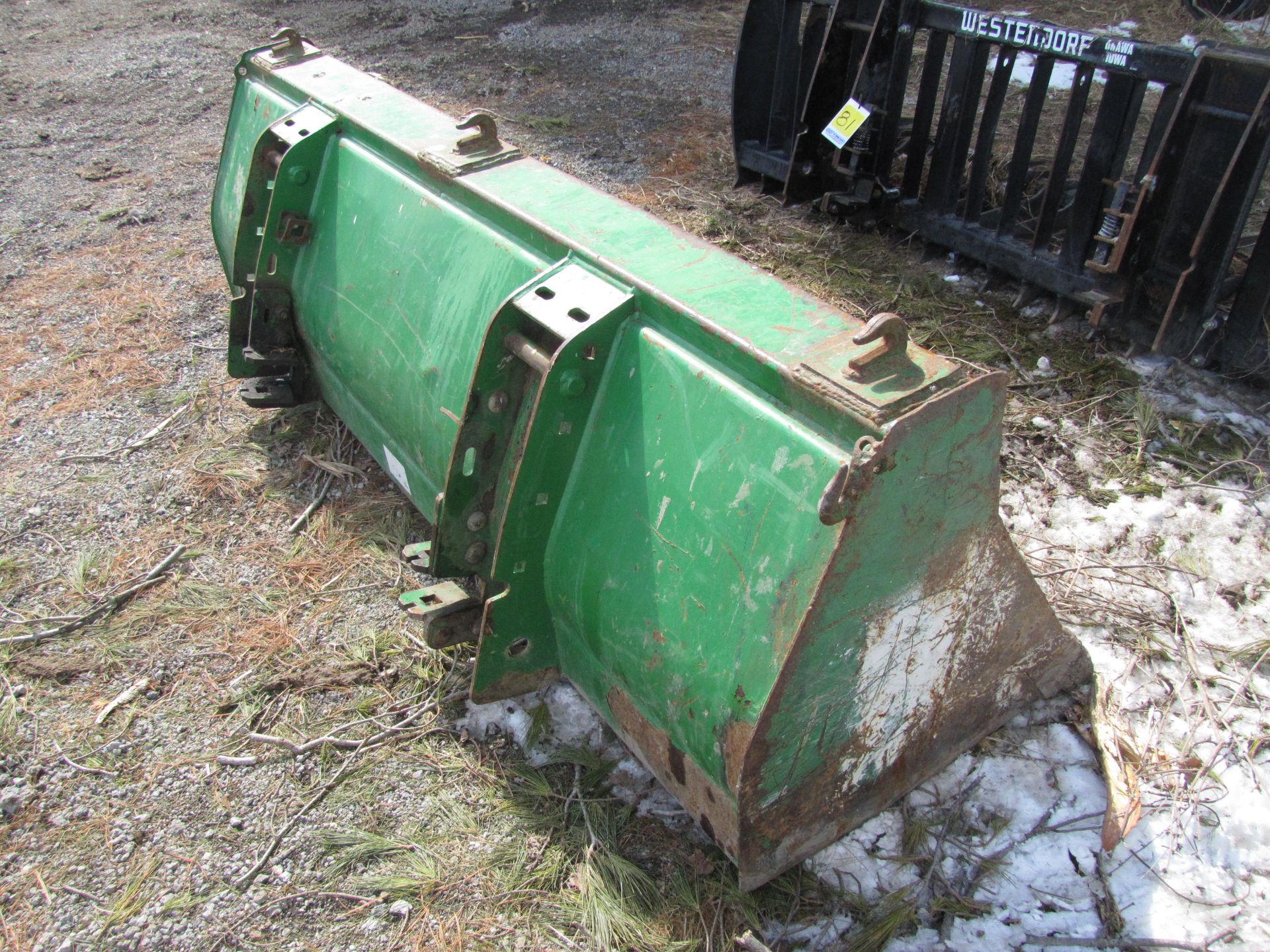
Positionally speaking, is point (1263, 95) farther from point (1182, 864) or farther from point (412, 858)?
point (412, 858)

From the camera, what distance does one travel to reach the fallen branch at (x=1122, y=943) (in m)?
1.97

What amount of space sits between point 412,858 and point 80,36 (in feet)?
32.4

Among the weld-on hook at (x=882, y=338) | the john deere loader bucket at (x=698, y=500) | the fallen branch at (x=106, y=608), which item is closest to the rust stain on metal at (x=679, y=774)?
the john deere loader bucket at (x=698, y=500)

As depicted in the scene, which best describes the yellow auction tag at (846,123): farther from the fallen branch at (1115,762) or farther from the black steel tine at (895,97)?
the fallen branch at (1115,762)

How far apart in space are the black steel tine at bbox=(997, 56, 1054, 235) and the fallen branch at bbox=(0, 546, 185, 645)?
3.77 meters

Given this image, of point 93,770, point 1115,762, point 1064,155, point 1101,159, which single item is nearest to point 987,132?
point 1064,155

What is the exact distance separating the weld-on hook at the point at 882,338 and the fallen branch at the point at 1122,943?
52.6 inches

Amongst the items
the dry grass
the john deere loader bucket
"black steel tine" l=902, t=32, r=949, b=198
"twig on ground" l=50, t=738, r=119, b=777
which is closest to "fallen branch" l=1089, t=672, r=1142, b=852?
the john deere loader bucket

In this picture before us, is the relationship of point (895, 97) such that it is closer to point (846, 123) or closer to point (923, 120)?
point (923, 120)

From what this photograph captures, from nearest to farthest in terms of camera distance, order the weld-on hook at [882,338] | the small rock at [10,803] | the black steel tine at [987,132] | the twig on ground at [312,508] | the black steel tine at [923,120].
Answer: the weld-on hook at [882,338] → the small rock at [10,803] → the twig on ground at [312,508] → the black steel tine at [987,132] → the black steel tine at [923,120]

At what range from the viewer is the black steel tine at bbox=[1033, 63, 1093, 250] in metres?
3.85

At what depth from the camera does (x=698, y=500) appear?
184 cm

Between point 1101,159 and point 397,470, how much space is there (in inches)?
125

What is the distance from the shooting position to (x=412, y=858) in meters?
2.20
